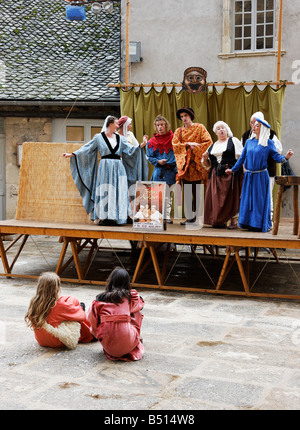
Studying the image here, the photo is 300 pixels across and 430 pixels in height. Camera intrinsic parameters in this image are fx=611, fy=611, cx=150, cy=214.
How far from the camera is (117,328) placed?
14.7ft

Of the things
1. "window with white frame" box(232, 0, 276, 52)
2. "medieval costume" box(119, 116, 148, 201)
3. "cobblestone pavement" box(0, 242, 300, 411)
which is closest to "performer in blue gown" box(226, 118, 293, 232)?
"cobblestone pavement" box(0, 242, 300, 411)

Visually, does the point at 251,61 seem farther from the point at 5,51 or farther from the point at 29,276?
Answer: the point at 29,276

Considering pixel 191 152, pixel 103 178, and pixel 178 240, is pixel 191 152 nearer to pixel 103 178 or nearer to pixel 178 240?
pixel 103 178

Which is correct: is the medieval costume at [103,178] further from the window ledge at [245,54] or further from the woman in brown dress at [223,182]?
the window ledge at [245,54]

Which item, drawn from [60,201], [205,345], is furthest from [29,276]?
[205,345]

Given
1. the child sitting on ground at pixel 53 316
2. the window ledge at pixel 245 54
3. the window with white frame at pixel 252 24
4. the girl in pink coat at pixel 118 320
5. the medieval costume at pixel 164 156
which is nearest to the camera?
the girl in pink coat at pixel 118 320

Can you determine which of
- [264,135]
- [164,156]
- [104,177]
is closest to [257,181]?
[264,135]

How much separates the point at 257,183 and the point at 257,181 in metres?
0.02

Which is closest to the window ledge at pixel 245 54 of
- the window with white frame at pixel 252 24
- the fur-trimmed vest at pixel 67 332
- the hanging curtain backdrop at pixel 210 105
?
the window with white frame at pixel 252 24

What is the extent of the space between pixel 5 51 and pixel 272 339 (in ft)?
37.7

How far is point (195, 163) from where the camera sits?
26.9 feet

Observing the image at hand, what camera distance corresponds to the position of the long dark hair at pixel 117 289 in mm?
4539

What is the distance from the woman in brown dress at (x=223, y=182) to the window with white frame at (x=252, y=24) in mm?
5594

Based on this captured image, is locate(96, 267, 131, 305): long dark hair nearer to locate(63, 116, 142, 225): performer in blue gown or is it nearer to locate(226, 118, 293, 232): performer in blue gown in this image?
locate(226, 118, 293, 232): performer in blue gown
